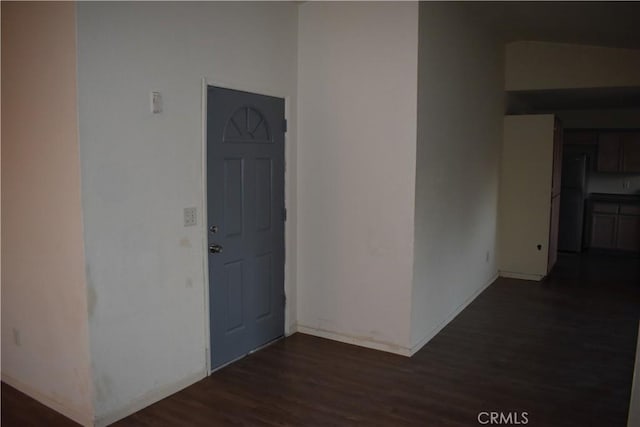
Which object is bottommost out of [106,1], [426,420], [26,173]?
[426,420]

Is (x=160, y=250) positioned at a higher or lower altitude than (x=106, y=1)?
lower

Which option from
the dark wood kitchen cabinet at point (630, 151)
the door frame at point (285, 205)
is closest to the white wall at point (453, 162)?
the door frame at point (285, 205)

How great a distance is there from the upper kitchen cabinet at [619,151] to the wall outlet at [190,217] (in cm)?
689

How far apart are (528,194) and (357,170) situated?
3198mm

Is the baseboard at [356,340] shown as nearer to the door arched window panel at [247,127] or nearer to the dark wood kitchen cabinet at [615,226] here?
the door arched window panel at [247,127]

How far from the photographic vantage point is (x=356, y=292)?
4.07 m

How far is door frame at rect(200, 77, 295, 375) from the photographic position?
129 inches

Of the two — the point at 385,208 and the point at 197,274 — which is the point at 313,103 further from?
the point at 197,274

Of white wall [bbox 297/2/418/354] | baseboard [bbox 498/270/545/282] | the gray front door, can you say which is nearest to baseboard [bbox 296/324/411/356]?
white wall [bbox 297/2/418/354]

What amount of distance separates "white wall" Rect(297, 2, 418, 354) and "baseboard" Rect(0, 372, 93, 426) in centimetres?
194

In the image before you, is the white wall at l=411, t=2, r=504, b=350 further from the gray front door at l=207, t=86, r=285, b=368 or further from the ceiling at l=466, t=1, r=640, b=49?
the gray front door at l=207, t=86, r=285, b=368

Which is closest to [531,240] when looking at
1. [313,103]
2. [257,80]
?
[313,103]

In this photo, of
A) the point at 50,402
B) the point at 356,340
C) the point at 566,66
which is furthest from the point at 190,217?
the point at 566,66

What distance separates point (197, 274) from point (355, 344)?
4.87 ft
